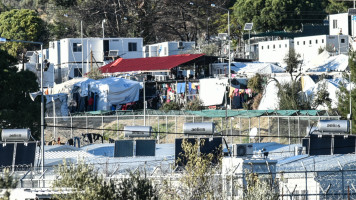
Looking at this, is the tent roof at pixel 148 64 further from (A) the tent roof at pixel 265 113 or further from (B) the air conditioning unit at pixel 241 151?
(B) the air conditioning unit at pixel 241 151

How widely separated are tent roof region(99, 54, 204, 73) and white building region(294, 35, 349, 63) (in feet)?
43.3

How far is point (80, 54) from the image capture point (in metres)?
94.3

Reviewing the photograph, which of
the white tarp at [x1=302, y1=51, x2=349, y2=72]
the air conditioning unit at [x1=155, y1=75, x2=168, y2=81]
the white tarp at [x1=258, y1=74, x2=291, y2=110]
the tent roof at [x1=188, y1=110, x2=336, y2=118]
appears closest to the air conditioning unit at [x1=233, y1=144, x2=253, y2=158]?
the tent roof at [x1=188, y1=110, x2=336, y2=118]

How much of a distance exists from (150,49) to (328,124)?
63.0 meters

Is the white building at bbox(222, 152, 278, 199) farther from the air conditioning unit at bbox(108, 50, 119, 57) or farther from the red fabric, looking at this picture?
the air conditioning unit at bbox(108, 50, 119, 57)

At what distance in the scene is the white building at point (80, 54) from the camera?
A: 9331 cm

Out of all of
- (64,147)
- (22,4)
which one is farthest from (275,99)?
(22,4)

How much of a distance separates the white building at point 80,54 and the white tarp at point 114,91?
16.6 metres

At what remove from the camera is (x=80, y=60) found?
310 ft

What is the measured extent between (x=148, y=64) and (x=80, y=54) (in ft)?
46.7

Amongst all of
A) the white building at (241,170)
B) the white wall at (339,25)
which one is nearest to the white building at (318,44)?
the white wall at (339,25)

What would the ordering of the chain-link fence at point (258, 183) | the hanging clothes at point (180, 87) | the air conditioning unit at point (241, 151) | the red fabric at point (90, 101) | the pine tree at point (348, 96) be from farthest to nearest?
the red fabric at point (90, 101) < the hanging clothes at point (180, 87) < the pine tree at point (348, 96) < the air conditioning unit at point (241, 151) < the chain-link fence at point (258, 183)

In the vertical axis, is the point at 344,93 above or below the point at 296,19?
below

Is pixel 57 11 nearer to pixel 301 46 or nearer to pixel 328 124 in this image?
pixel 301 46
